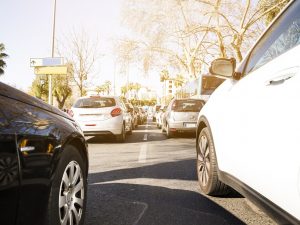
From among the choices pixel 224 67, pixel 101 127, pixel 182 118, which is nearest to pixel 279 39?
pixel 224 67

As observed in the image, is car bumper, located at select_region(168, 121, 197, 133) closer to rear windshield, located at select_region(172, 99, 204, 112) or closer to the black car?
rear windshield, located at select_region(172, 99, 204, 112)

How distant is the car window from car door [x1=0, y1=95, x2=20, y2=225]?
5.74ft

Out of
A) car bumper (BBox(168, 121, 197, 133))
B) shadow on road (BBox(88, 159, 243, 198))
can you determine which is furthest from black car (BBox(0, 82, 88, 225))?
car bumper (BBox(168, 121, 197, 133))

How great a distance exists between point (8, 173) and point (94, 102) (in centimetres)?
909

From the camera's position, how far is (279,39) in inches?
109

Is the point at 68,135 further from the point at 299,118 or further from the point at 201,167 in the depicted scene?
the point at 201,167

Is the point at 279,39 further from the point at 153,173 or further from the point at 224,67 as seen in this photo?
the point at 153,173

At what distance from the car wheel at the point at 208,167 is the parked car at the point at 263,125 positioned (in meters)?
0.01

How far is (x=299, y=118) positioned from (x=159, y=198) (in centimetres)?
243

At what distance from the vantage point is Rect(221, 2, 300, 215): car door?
189 centimetres

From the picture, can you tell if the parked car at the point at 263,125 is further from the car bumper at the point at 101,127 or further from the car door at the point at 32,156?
the car bumper at the point at 101,127

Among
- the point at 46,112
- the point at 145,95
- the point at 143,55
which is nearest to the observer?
the point at 46,112

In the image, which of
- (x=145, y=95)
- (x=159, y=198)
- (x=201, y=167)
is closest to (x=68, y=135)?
(x=159, y=198)

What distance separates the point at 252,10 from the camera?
94.4 ft
